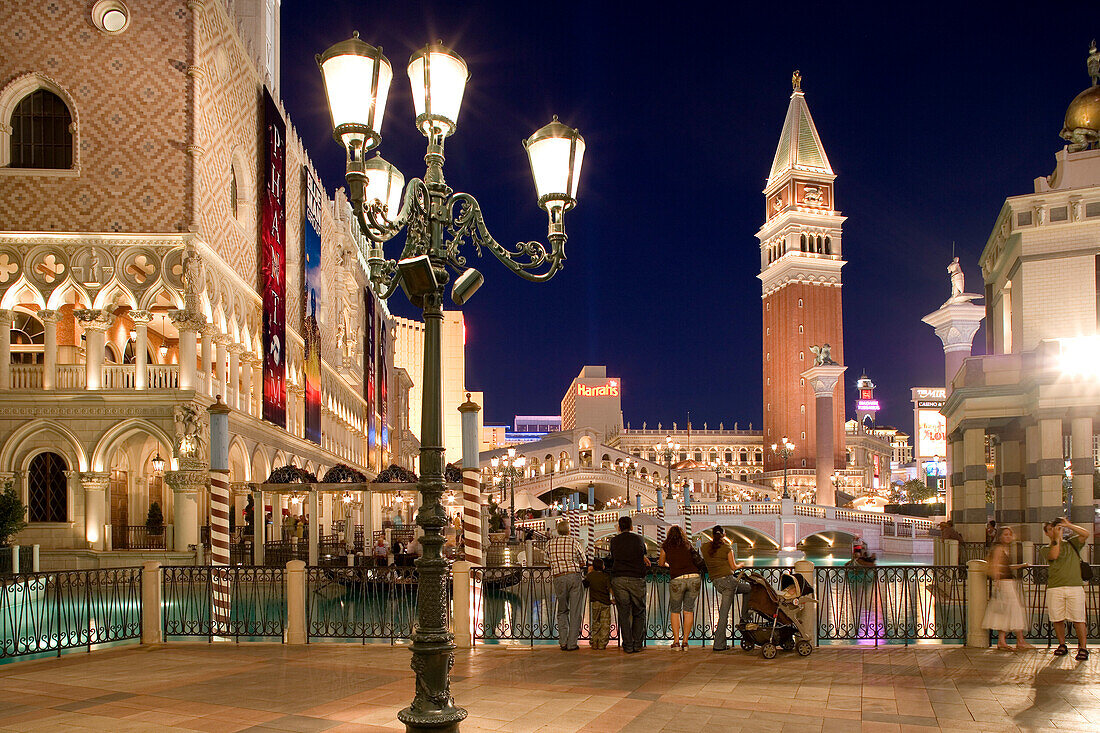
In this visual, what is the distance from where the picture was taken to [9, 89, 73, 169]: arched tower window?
26.5 meters

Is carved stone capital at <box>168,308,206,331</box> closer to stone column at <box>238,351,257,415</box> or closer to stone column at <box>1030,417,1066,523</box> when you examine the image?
stone column at <box>238,351,257,415</box>

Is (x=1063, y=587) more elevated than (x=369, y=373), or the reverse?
(x=369, y=373)

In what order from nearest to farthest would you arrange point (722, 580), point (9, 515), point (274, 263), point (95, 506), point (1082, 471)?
point (722, 580)
point (1082, 471)
point (9, 515)
point (95, 506)
point (274, 263)

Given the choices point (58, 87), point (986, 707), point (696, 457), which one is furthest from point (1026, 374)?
point (696, 457)

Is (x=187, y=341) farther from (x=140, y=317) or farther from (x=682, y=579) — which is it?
(x=682, y=579)

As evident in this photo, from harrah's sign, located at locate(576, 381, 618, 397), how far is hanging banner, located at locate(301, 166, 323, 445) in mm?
99954

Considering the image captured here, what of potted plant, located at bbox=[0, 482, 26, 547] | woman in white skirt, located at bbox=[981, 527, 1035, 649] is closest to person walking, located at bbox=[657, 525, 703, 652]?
woman in white skirt, located at bbox=[981, 527, 1035, 649]

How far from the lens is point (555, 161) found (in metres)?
7.99

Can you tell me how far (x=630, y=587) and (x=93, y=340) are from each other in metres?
19.6

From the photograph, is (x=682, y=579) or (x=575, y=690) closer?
(x=575, y=690)

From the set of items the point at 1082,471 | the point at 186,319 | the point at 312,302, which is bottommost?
the point at 1082,471

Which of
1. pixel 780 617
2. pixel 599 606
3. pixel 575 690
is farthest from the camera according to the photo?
pixel 599 606

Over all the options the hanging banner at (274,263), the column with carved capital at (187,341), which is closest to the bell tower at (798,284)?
the hanging banner at (274,263)

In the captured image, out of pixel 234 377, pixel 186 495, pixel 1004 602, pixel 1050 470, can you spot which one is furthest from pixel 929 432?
pixel 1004 602
